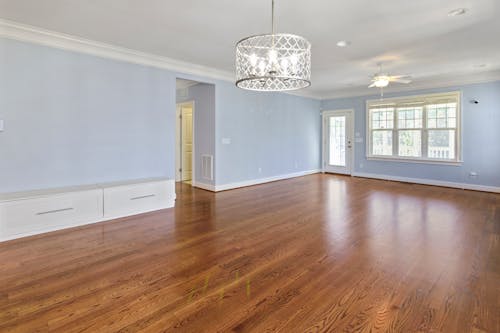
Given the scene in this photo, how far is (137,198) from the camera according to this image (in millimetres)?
4371

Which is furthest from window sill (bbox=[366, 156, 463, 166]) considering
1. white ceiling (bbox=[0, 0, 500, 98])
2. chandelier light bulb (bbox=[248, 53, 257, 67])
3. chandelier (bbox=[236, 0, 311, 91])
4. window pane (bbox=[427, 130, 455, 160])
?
chandelier light bulb (bbox=[248, 53, 257, 67])

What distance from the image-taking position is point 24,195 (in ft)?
11.2

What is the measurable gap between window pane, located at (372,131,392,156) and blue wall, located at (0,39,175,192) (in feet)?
19.2

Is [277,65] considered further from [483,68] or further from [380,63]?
[483,68]

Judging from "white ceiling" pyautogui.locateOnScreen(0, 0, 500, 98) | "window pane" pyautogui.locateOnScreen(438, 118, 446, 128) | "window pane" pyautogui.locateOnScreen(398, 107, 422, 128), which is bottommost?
"window pane" pyautogui.locateOnScreen(438, 118, 446, 128)

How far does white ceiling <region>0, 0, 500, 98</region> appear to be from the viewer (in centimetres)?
300

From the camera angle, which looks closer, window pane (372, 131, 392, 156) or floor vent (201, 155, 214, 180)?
floor vent (201, 155, 214, 180)

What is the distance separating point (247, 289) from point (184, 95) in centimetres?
565

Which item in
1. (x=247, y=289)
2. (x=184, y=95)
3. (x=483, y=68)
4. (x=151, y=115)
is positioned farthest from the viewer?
(x=184, y=95)

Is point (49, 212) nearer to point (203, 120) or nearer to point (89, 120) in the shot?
point (89, 120)

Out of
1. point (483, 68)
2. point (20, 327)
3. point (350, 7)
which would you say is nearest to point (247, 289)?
point (20, 327)

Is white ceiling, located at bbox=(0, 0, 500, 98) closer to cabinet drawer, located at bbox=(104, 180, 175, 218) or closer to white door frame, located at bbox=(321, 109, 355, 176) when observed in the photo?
cabinet drawer, located at bbox=(104, 180, 175, 218)

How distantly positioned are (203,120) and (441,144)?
5.87 metres

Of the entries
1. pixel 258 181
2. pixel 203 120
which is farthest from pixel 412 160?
pixel 203 120
